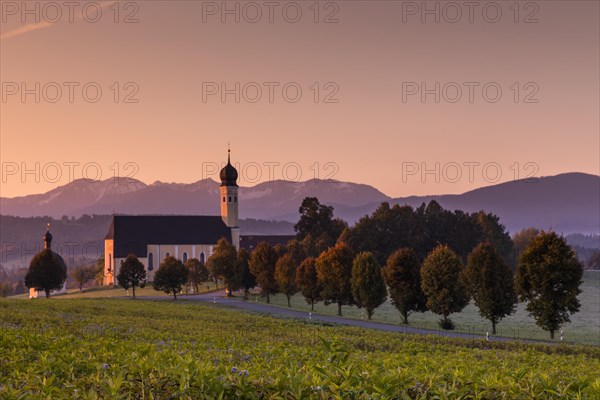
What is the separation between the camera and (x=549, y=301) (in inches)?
2138

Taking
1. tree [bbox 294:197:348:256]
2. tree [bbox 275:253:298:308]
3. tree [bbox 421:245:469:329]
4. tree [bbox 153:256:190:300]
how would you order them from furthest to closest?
1. tree [bbox 294:197:348:256]
2. tree [bbox 153:256:190:300]
3. tree [bbox 275:253:298:308]
4. tree [bbox 421:245:469:329]

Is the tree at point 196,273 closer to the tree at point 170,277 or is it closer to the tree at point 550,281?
the tree at point 170,277

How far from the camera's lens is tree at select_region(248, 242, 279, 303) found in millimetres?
100938

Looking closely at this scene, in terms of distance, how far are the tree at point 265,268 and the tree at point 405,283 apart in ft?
104

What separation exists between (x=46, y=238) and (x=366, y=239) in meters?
68.0

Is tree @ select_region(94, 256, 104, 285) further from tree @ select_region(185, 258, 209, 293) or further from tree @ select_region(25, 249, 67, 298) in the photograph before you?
tree @ select_region(25, 249, 67, 298)

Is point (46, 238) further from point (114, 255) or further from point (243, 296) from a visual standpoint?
point (243, 296)

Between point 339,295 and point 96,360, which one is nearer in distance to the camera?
point 96,360

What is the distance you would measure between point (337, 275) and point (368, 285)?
780 centimetres

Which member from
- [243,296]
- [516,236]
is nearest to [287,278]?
[243,296]

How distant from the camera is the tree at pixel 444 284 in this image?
212 ft

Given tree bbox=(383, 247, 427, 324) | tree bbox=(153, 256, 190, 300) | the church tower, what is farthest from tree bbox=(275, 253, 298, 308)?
the church tower

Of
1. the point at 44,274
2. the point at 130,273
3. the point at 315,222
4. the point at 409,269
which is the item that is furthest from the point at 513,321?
the point at 44,274

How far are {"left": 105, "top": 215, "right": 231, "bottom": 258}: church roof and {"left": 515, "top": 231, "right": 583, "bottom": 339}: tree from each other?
12370 centimetres
